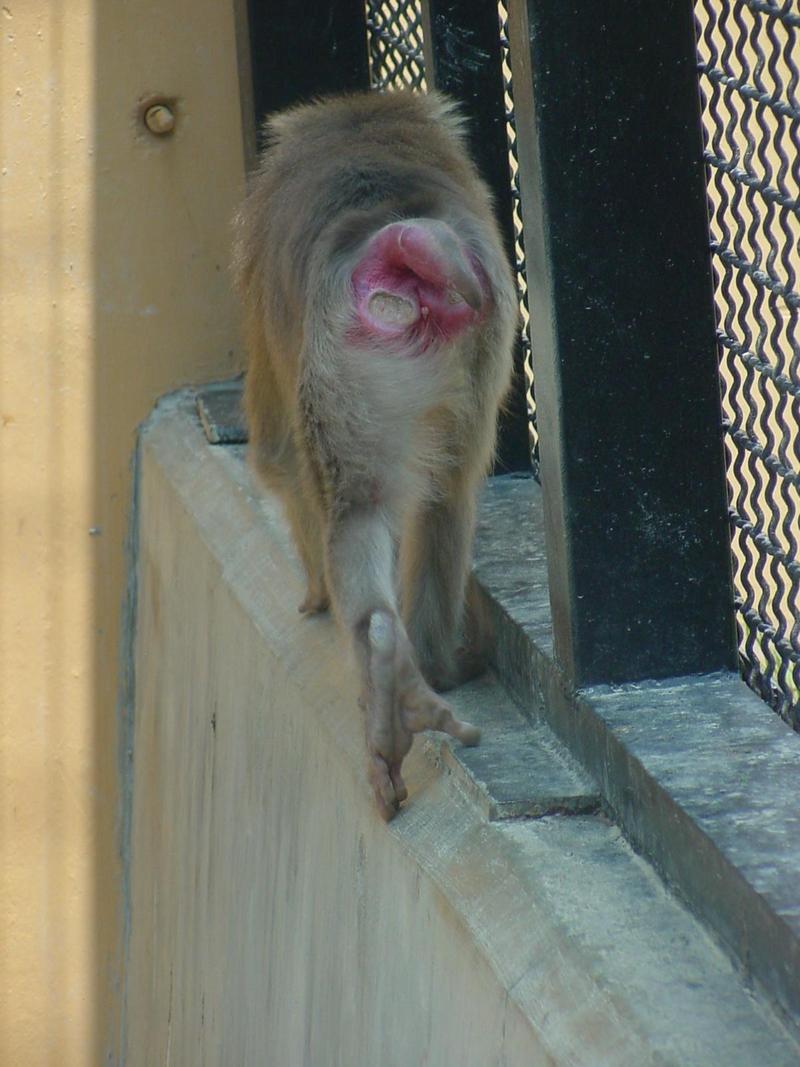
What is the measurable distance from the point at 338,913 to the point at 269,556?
1.04m

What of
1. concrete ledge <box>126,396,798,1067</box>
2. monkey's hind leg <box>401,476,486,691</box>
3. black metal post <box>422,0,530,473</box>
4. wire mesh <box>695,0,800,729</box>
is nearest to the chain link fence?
wire mesh <box>695,0,800,729</box>

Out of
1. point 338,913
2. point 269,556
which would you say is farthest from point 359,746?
point 269,556

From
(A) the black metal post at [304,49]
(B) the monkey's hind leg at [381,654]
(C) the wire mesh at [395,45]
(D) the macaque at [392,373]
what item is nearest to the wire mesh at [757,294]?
(D) the macaque at [392,373]

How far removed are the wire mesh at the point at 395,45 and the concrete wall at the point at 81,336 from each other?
529 millimetres

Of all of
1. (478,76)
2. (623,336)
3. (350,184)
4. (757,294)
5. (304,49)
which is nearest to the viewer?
(757,294)

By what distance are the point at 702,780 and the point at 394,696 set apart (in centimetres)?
46

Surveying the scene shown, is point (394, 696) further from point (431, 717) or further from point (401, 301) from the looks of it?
point (401, 301)

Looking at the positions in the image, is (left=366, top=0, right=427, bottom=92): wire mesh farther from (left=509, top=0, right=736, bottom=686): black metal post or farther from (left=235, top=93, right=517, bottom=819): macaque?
(left=509, top=0, right=736, bottom=686): black metal post

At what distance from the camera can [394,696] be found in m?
2.24

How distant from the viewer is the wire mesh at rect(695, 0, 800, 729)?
1.91 meters

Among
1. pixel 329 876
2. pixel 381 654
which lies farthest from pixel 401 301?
pixel 329 876

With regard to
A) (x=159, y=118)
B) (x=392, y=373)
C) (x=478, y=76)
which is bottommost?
(x=392, y=373)

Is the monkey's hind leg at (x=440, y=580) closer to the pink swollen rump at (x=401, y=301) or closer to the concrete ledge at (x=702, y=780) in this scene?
the concrete ledge at (x=702, y=780)

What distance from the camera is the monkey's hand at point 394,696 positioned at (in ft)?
7.30
